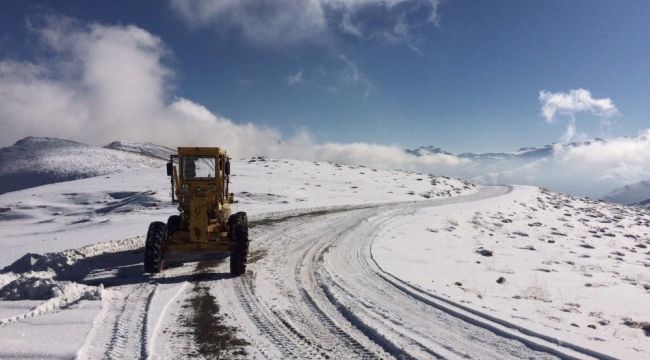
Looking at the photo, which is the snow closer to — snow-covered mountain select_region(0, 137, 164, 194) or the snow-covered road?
the snow-covered road

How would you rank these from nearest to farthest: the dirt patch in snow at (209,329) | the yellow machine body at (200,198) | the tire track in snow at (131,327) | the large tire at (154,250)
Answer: the tire track in snow at (131,327)
the dirt patch in snow at (209,329)
the large tire at (154,250)
the yellow machine body at (200,198)

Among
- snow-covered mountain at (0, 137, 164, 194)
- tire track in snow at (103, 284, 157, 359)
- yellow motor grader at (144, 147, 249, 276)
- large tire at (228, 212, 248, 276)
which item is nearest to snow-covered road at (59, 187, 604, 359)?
tire track in snow at (103, 284, 157, 359)

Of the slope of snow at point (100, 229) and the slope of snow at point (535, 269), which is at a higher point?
the slope of snow at point (100, 229)

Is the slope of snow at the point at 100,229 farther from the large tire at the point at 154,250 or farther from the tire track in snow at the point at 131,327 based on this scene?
the large tire at the point at 154,250

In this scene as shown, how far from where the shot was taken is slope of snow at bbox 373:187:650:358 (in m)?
7.81

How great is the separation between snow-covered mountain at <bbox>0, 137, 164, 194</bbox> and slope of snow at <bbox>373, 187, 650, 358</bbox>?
111 metres

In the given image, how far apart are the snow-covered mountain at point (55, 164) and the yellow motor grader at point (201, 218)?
11430cm

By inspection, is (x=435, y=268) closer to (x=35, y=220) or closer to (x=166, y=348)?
(x=166, y=348)

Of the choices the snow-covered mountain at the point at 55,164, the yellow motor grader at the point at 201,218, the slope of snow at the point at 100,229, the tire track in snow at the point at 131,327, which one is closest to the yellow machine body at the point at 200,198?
the yellow motor grader at the point at 201,218

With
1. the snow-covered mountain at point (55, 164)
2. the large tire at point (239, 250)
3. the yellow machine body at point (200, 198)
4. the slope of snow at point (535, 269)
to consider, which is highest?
the snow-covered mountain at point (55, 164)

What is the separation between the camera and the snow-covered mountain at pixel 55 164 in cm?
12550

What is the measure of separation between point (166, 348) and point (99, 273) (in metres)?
6.01

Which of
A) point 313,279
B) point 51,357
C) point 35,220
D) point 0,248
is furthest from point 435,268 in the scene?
point 35,220

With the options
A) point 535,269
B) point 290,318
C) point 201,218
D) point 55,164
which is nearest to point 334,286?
point 290,318
